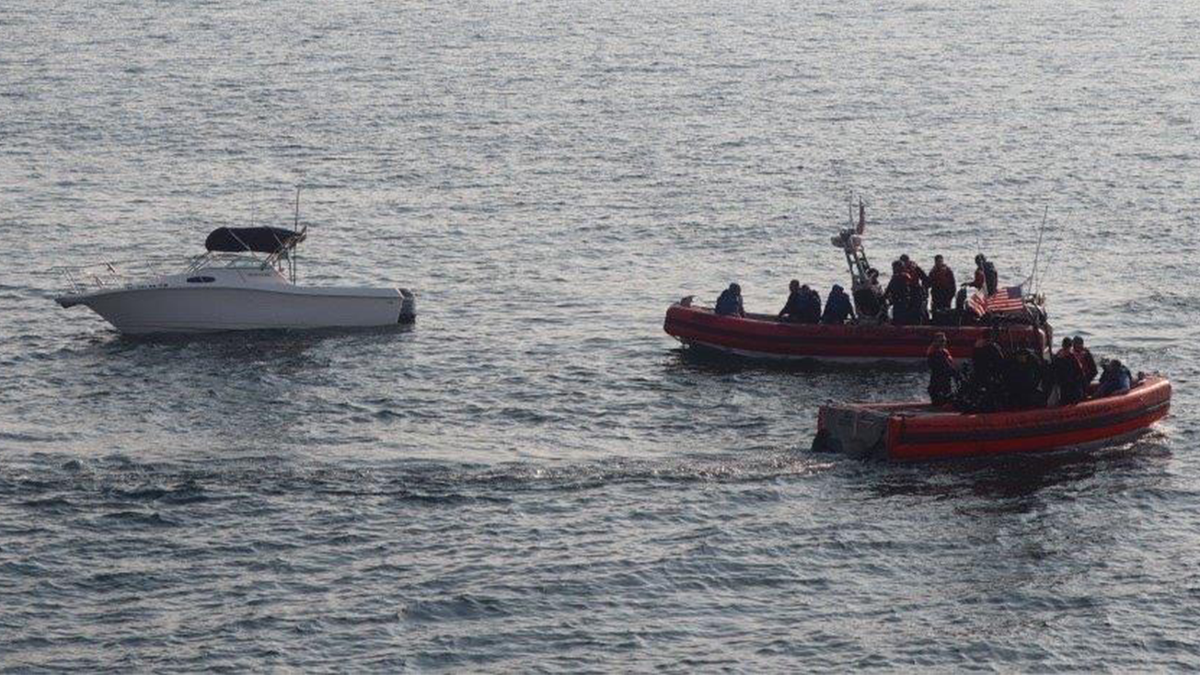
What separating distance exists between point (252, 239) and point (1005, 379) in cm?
1572

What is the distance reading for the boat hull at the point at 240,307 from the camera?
42469 mm

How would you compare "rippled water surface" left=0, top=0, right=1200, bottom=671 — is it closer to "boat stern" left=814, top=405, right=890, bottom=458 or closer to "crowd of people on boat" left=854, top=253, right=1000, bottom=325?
"boat stern" left=814, top=405, right=890, bottom=458

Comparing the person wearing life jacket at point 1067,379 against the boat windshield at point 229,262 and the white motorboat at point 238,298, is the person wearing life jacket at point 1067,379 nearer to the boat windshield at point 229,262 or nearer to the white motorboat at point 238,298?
the white motorboat at point 238,298

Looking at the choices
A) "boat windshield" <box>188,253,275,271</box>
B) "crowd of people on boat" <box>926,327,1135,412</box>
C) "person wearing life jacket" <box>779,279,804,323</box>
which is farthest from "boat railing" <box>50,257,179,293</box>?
"crowd of people on boat" <box>926,327,1135,412</box>

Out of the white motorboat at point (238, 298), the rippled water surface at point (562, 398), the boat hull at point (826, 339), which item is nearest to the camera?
the rippled water surface at point (562, 398)

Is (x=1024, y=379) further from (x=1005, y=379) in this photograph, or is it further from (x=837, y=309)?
(x=837, y=309)

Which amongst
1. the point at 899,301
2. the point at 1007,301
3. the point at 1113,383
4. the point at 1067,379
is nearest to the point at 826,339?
the point at 899,301

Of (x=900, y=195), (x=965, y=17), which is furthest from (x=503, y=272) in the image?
(x=965, y=17)

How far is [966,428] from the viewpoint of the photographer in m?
33.9

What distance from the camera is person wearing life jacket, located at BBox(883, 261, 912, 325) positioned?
40.9 metres

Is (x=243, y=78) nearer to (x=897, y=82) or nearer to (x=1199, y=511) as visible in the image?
(x=897, y=82)

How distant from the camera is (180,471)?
33.1 metres

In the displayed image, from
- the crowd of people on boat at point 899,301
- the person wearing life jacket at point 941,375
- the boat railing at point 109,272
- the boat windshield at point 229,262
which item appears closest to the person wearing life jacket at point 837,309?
the crowd of people on boat at point 899,301

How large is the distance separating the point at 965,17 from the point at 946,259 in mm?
58937
